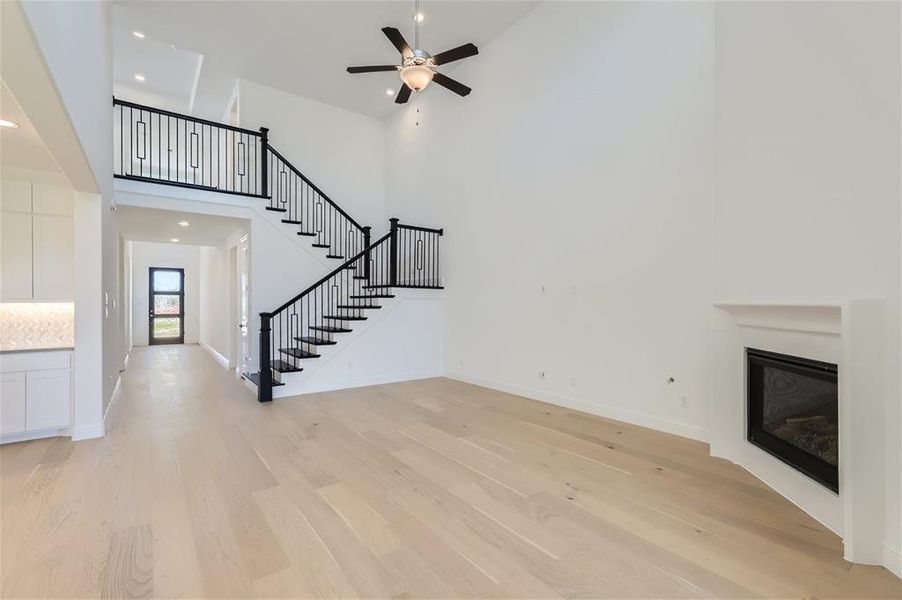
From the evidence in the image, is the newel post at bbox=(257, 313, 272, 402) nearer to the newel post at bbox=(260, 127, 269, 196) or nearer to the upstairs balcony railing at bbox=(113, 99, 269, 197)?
the upstairs balcony railing at bbox=(113, 99, 269, 197)

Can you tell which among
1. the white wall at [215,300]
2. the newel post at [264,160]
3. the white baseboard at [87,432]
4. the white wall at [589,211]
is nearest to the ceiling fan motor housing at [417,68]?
the white wall at [589,211]

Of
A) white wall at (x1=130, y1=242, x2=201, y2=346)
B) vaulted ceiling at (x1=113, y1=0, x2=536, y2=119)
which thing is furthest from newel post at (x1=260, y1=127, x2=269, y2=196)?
white wall at (x1=130, y1=242, x2=201, y2=346)

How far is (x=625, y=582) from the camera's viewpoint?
69.1 inches

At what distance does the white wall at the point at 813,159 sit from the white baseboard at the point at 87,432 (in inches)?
221

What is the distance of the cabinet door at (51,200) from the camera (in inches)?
154

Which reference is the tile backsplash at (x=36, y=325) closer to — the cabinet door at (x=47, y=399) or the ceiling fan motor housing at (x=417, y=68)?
the cabinet door at (x=47, y=399)

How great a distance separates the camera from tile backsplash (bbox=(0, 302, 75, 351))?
3.78 m

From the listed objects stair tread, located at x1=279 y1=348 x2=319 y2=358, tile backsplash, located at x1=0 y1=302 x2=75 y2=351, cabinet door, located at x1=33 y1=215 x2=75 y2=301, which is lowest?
stair tread, located at x1=279 y1=348 x2=319 y2=358

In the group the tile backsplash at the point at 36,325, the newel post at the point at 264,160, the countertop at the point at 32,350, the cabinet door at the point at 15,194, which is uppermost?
the newel post at the point at 264,160

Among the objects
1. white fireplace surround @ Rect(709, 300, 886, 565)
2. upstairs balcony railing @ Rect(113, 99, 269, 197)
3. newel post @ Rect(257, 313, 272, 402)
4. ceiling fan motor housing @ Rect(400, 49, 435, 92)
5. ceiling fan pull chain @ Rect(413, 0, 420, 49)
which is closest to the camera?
white fireplace surround @ Rect(709, 300, 886, 565)

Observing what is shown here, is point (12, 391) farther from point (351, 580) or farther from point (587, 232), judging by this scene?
point (587, 232)

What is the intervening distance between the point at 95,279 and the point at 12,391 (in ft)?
3.80

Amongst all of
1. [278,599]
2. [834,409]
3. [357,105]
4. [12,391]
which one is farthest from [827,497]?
[357,105]

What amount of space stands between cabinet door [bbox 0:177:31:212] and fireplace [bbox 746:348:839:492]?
654cm
